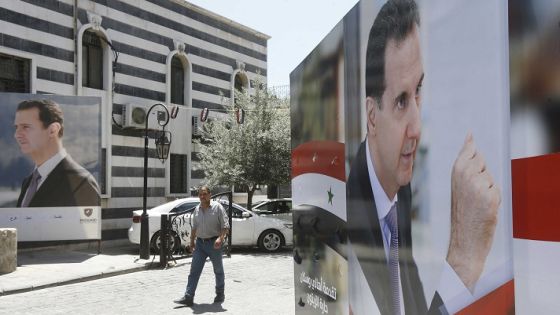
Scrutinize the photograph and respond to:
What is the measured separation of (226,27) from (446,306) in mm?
21433

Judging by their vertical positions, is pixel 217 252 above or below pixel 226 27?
below

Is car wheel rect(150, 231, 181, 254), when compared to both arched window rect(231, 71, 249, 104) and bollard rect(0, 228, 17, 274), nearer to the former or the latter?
bollard rect(0, 228, 17, 274)

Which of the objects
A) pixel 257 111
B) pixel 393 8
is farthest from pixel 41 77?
pixel 393 8

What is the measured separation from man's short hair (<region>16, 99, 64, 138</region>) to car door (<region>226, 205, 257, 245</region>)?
5.26 metres

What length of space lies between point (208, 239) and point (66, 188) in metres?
7.38

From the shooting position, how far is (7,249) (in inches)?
461

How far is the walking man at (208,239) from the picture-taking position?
29.1ft

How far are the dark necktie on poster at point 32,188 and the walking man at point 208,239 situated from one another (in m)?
7.44

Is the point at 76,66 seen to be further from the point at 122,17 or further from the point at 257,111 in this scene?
the point at 257,111

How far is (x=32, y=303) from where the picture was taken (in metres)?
9.20

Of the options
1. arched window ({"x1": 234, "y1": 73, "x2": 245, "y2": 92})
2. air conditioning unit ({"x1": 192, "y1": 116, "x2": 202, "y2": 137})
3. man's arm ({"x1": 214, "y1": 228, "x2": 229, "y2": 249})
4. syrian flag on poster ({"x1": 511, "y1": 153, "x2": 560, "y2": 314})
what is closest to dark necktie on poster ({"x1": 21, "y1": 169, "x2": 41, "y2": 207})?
air conditioning unit ({"x1": 192, "y1": 116, "x2": 202, "y2": 137})

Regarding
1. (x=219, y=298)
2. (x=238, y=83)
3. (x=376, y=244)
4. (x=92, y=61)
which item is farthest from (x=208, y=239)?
(x=238, y=83)

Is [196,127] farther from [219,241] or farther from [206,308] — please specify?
[206,308]

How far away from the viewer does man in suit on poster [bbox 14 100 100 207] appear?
1457cm
